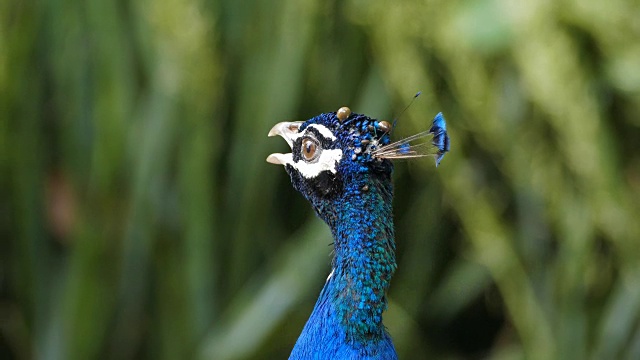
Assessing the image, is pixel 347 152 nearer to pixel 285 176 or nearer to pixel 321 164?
pixel 321 164

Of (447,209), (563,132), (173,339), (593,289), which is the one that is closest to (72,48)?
(173,339)

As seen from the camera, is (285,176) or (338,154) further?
(285,176)

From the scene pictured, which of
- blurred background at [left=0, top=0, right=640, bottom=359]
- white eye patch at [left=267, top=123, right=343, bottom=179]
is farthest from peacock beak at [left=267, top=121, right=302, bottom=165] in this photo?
blurred background at [left=0, top=0, right=640, bottom=359]

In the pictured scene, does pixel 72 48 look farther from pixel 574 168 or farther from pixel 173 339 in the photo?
pixel 574 168

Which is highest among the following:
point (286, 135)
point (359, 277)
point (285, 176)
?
point (285, 176)

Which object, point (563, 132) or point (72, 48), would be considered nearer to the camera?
point (563, 132)

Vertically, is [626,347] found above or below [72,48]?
below

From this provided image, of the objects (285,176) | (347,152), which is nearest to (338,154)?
(347,152)
